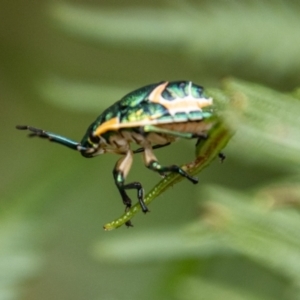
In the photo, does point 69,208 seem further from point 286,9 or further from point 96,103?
point 286,9

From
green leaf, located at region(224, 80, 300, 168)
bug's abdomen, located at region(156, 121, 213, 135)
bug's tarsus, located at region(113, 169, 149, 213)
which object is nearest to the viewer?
green leaf, located at region(224, 80, 300, 168)

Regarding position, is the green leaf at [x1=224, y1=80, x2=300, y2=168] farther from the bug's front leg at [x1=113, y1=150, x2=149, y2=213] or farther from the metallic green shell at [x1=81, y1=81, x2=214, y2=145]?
the bug's front leg at [x1=113, y1=150, x2=149, y2=213]

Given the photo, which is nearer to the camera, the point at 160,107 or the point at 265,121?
the point at 265,121

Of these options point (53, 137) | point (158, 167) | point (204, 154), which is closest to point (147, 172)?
point (53, 137)

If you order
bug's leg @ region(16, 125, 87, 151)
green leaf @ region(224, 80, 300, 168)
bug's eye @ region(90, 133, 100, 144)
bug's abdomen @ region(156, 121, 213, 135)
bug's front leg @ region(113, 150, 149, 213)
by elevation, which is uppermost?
bug's leg @ region(16, 125, 87, 151)

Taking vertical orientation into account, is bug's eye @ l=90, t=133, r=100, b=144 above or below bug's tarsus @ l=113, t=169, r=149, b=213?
above

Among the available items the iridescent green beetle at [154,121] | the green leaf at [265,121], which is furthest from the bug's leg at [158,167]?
the green leaf at [265,121]

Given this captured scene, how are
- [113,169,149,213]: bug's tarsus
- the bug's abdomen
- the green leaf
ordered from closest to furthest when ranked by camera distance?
the green leaf, the bug's abdomen, [113,169,149,213]: bug's tarsus

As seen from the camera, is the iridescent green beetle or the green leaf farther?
the iridescent green beetle

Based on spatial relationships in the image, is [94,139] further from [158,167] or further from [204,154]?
[204,154]

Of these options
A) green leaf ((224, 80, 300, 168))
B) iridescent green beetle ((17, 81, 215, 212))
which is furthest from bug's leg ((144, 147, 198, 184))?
green leaf ((224, 80, 300, 168))
